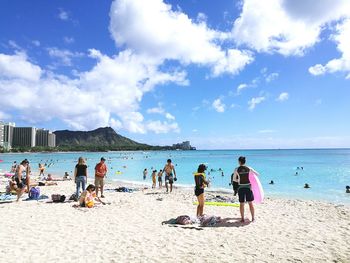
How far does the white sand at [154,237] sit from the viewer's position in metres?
6.43

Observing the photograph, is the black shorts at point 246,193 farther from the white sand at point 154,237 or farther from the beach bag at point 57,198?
the beach bag at point 57,198

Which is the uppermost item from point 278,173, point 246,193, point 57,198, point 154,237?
point 246,193

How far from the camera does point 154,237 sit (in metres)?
7.78

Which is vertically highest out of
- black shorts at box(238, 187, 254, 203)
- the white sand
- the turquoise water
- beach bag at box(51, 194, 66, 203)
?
black shorts at box(238, 187, 254, 203)

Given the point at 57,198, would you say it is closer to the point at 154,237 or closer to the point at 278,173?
the point at 154,237

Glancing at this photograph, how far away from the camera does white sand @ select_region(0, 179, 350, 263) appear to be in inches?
253

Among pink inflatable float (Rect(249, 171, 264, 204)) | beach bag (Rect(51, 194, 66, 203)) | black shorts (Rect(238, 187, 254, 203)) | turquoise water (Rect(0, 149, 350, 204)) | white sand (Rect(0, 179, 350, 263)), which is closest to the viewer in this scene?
white sand (Rect(0, 179, 350, 263))

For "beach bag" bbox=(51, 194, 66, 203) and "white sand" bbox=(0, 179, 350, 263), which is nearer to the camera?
"white sand" bbox=(0, 179, 350, 263)

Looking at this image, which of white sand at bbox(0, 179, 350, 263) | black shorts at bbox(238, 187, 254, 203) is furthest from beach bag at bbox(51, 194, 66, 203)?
black shorts at bbox(238, 187, 254, 203)

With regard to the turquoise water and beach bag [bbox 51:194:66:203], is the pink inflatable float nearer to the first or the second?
beach bag [bbox 51:194:66:203]

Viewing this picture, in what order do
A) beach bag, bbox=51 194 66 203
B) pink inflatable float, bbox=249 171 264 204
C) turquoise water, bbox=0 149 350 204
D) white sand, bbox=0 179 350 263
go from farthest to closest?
turquoise water, bbox=0 149 350 204, beach bag, bbox=51 194 66 203, pink inflatable float, bbox=249 171 264 204, white sand, bbox=0 179 350 263

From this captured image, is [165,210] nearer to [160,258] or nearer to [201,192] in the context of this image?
[201,192]

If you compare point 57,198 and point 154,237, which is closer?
point 154,237

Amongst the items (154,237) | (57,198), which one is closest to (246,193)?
(154,237)
